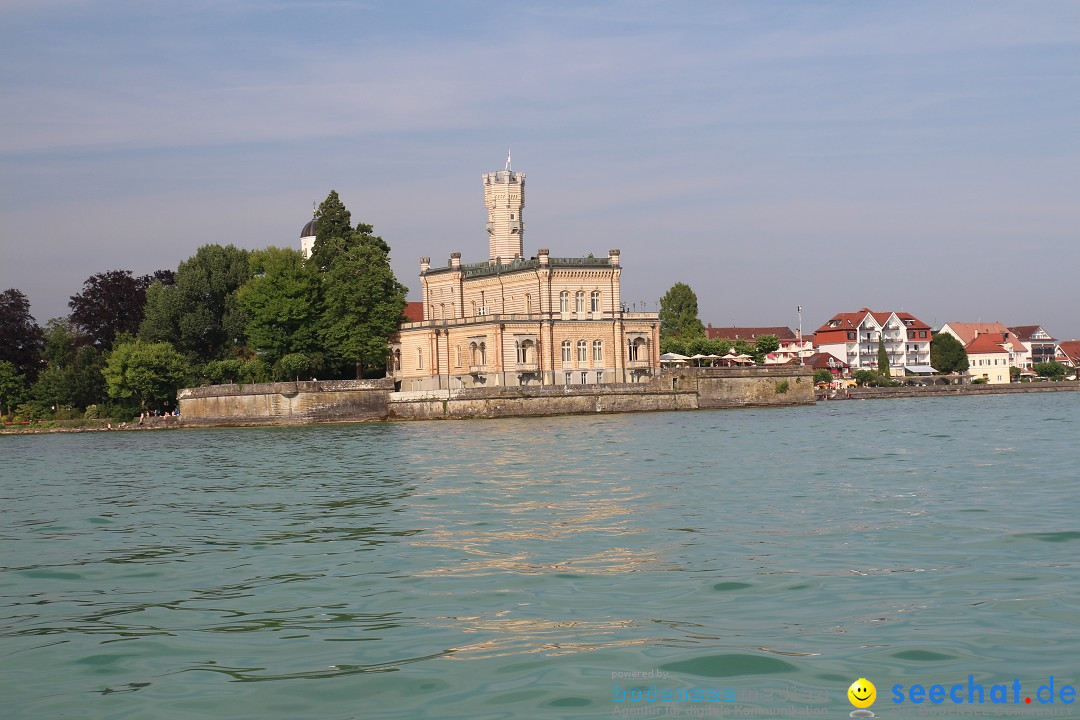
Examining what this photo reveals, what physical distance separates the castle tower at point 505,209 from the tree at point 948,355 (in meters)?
54.7

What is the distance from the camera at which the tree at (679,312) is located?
97.8 metres

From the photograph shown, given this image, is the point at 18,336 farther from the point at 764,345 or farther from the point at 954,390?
the point at 954,390

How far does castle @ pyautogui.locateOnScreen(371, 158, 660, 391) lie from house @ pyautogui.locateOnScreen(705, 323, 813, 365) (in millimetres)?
43152

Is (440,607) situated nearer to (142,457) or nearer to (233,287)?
(142,457)

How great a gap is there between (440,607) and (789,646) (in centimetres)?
332

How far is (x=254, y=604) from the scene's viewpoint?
10836 mm

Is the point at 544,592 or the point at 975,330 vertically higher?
the point at 975,330

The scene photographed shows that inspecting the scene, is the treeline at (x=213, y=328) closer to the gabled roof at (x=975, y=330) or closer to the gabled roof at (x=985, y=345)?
the gabled roof at (x=985, y=345)

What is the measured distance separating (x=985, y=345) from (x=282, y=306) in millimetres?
78077

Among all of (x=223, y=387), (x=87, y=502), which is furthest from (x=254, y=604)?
(x=223, y=387)

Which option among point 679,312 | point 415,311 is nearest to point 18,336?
point 415,311

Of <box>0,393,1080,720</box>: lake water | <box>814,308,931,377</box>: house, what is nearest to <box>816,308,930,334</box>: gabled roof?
<box>814,308,931,377</box>: house

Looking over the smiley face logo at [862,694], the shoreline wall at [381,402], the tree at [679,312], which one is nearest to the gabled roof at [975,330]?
the tree at [679,312]

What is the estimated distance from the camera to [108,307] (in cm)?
7538
